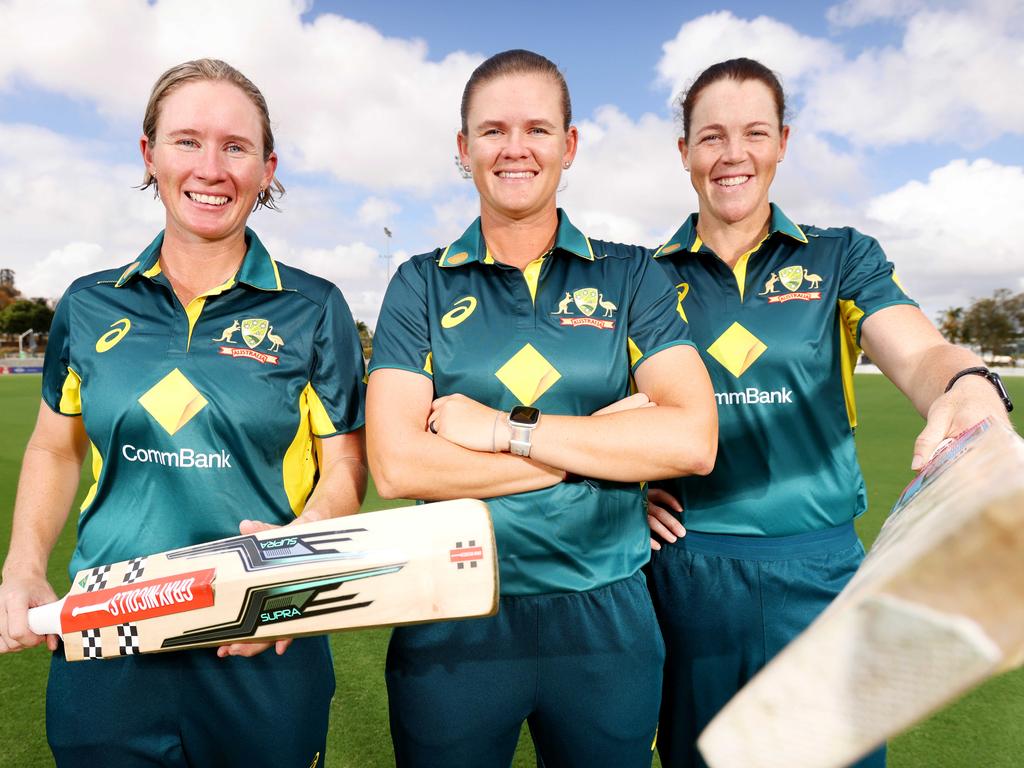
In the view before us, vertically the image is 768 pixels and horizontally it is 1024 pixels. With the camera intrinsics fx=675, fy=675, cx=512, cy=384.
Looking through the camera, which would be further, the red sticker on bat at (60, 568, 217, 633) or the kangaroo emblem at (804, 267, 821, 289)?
the kangaroo emblem at (804, 267, 821, 289)

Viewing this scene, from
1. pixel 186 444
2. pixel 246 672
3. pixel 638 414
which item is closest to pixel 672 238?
pixel 638 414

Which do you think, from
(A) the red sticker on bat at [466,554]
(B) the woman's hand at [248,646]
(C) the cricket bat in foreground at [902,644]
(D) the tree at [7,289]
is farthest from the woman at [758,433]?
(D) the tree at [7,289]

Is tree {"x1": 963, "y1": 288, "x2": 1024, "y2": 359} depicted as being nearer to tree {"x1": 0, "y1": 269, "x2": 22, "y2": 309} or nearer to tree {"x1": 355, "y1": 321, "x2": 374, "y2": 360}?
tree {"x1": 355, "y1": 321, "x2": 374, "y2": 360}

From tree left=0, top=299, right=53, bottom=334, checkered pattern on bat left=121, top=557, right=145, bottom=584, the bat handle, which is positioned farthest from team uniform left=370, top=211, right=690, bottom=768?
tree left=0, top=299, right=53, bottom=334

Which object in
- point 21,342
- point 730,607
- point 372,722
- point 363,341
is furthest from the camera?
point 21,342

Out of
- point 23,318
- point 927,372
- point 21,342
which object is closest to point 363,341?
point 927,372

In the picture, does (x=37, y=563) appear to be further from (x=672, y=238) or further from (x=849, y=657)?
(x=672, y=238)

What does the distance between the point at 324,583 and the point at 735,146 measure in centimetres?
160

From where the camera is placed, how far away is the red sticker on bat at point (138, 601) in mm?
1318

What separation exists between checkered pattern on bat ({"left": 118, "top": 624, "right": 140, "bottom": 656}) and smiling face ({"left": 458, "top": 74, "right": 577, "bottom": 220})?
125 cm

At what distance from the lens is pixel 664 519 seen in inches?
75.6

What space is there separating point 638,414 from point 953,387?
2.02 ft

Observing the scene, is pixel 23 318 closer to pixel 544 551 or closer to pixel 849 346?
pixel 544 551

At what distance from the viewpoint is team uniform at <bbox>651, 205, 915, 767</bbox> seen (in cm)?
184
